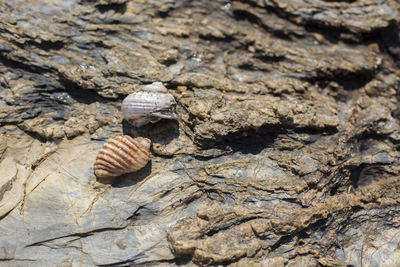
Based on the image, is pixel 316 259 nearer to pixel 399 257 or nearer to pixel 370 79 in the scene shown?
pixel 399 257

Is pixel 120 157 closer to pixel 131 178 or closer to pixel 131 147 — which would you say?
pixel 131 147

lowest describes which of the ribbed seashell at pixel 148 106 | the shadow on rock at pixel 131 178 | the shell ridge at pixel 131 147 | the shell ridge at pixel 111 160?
the shadow on rock at pixel 131 178

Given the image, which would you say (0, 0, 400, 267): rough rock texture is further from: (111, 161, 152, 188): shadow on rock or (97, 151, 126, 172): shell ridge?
(97, 151, 126, 172): shell ridge

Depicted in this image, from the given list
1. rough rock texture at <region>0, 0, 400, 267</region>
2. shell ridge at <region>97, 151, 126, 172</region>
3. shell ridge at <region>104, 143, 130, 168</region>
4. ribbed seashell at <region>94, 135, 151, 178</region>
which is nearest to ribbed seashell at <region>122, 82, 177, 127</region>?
rough rock texture at <region>0, 0, 400, 267</region>

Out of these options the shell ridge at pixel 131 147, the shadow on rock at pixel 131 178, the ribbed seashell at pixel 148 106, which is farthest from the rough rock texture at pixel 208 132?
the shell ridge at pixel 131 147

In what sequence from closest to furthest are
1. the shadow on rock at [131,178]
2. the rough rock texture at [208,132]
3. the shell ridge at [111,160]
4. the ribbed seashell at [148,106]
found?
the rough rock texture at [208,132]
the shell ridge at [111,160]
the shadow on rock at [131,178]
the ribbed seashell at [148,106]

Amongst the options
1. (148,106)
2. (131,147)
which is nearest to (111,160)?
(131,147)

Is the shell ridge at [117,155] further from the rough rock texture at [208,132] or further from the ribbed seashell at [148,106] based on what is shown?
the ribbed seashell at [148,106]
